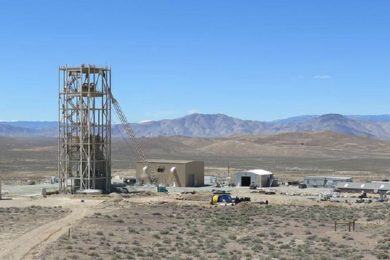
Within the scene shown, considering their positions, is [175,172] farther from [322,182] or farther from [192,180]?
[322,182]

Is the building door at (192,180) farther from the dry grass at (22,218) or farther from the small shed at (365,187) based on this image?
the dry grass at (22,218)

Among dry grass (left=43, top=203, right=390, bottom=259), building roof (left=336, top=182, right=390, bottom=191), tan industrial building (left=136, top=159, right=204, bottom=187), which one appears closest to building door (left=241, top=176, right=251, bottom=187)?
tan industrial building (left=136, top=159, right=204, bottom=187)

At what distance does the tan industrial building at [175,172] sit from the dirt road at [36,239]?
90.8 ft

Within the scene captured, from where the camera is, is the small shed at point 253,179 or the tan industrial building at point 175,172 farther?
the small shed at point 253,179

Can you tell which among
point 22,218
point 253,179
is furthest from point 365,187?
point 22,218

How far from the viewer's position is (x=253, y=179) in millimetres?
69812

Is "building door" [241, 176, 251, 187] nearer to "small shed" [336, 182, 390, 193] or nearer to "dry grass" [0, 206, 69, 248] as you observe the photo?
"small shed" [336, 182, 390, 193]

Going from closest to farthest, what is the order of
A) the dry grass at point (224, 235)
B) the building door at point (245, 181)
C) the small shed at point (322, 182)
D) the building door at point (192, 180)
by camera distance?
1. the dry grass at point (224, 235)
2. the building door at point (192, 180)
3. the building door at point (245, 181)
4. the small shed at point (322, 182)

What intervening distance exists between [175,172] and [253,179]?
324 inches

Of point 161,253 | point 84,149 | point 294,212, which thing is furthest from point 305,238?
point 84,149

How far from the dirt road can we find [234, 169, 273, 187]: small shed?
31063 mm

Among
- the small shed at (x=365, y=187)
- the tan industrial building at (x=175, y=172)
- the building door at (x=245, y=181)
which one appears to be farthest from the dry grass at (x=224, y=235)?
the building door at (x=245, y=181)

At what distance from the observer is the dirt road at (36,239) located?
26.5 m

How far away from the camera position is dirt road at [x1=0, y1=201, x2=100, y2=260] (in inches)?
1042
